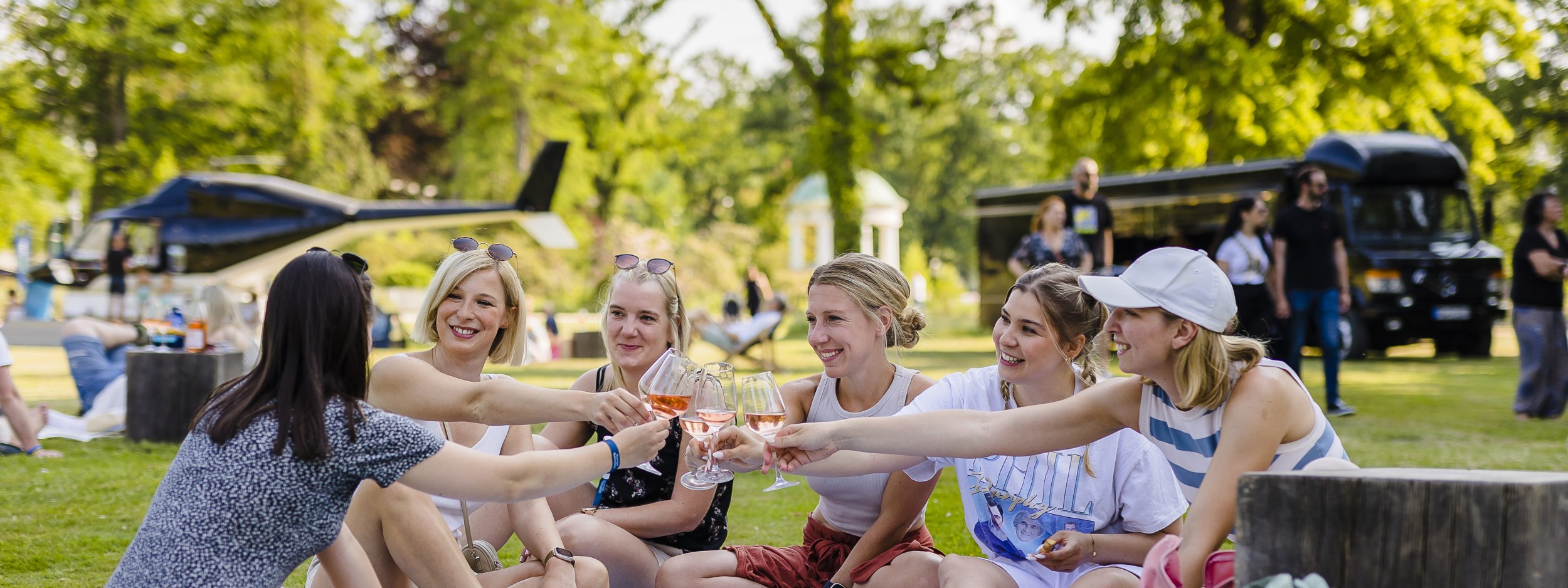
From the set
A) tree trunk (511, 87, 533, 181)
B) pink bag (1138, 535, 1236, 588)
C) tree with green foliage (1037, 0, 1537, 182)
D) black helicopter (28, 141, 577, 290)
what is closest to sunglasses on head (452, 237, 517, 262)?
pink bag (1138, 535, 1236, 588)

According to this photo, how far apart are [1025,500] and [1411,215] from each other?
1360cm

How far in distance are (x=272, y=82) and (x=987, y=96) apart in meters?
26.7

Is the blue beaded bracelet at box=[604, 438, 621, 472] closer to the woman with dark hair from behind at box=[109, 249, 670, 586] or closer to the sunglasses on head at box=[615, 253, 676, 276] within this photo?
the woman with dark hair from behind at box=[109, 249, 670, 586]

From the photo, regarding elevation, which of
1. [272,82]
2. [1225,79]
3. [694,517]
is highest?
[272,82]

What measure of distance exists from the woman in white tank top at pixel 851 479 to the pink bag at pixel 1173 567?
779 mm

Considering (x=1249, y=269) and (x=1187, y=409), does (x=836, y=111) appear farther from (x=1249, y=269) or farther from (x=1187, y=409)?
(x=1187, y=409)

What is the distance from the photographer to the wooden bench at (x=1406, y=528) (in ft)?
6.24

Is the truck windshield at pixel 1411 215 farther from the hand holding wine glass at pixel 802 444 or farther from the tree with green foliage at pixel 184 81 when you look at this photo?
the tree with green foliage at pixel 184 81

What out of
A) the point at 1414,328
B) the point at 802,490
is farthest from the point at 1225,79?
the point at 802,490

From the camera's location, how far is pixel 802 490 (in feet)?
20.6

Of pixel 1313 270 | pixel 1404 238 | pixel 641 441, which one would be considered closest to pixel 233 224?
pixel 1313 270

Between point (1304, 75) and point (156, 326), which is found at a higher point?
point (1304, 75)

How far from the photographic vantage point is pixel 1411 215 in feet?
46.7

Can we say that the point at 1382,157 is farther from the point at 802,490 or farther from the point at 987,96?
the point at 987,96
